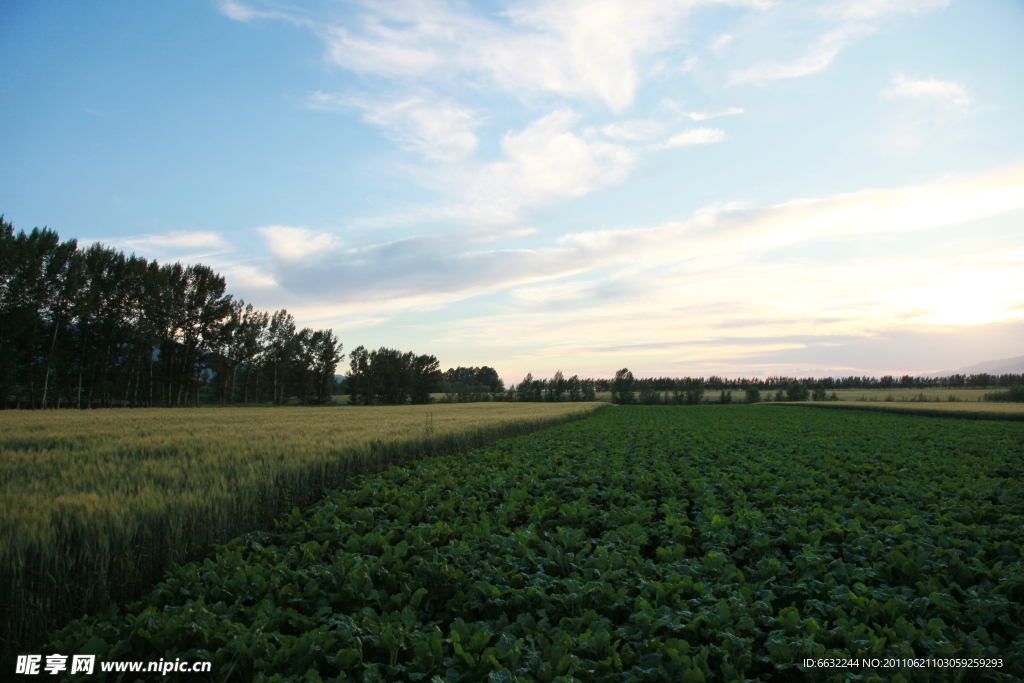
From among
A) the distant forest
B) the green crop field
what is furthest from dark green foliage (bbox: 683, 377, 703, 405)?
the green crop field

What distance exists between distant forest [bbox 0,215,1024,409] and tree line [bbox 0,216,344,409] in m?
0.09

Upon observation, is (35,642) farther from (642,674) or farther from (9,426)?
(9,426)

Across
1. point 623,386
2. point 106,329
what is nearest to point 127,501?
point 106,329

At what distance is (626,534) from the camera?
5.92 meters

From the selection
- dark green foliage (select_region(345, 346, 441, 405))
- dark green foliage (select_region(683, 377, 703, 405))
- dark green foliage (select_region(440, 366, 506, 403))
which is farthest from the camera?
dark green foliage (select_region(440, 366, 506, 403))

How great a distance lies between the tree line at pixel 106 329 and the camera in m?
34.6

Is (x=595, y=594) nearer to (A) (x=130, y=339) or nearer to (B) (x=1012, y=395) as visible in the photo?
(A) (x=130, y=339)

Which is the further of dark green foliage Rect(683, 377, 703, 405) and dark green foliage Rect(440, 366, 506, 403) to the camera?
dark green foliage Rect(440, 366, 506, 403)

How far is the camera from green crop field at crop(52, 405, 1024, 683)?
10.6 feet

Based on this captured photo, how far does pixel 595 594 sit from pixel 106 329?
171ft

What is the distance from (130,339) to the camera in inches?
1650

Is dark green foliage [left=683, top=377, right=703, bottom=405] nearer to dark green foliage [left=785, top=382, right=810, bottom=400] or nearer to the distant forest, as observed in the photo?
dark green foliage [left=785, top=382, right=810, bottom=400]

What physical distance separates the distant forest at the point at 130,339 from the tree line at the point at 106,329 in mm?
89

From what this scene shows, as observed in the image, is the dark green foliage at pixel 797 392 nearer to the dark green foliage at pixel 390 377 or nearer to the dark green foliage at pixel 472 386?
the dark green foliage at pixel 472 386
